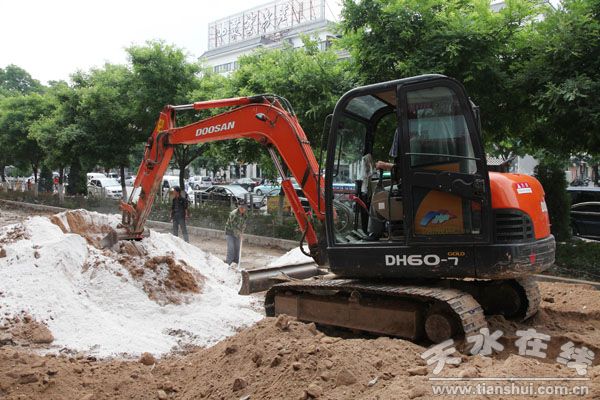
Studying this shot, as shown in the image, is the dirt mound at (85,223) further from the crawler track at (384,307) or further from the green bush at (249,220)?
the green bush at (249,220)

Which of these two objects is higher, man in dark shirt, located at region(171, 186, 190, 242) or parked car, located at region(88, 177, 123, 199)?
parked car, located at region(88, 177, 123, 199)

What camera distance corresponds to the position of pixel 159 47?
56.6ft

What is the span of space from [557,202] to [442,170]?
8.66m

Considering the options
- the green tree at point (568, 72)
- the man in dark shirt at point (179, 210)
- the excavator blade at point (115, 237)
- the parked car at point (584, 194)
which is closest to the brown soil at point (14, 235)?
the excavator blade at point (115, 237)

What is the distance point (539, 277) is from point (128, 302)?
7166mm

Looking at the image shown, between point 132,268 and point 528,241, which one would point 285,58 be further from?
point 528,241

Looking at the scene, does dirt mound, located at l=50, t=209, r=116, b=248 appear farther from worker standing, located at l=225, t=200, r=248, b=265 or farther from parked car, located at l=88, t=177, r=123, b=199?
parked car, located at l=88, t=177, r=123, b=199

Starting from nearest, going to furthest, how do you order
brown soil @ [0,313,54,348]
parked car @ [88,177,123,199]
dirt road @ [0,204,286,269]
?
brown soil @ [0,313,54,348], dirt road @ [0,204,286,269], parked car @ [88,177,123,199]

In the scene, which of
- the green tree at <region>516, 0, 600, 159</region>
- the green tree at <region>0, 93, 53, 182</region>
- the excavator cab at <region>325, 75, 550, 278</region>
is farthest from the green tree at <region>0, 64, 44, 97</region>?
the excavator cab at <region>325, 75, 550, 278</region>

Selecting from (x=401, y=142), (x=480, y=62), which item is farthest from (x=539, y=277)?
(x=401, y=142)

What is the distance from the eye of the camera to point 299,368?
12.9ft

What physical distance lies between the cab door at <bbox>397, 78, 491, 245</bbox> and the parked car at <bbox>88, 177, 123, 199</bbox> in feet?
70.4

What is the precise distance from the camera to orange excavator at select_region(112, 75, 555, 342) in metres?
4.70

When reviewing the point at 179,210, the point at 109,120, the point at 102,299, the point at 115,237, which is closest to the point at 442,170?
the point at 102,299
